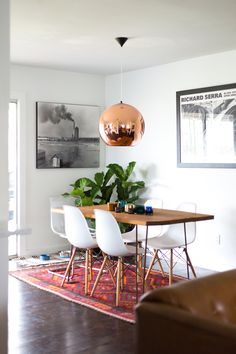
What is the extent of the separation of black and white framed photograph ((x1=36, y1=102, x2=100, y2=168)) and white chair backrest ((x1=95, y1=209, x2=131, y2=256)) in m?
2.31

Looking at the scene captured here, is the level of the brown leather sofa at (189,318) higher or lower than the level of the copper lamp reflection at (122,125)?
lower

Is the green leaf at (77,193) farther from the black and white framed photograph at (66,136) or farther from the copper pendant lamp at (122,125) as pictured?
the copper pendant lamp at (122,125)

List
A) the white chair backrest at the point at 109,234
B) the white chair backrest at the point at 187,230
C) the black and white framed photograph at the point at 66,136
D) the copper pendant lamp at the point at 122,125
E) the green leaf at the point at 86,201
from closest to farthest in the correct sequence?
1. the white chair backrest at the point at 109,234
2. the copper pendant lamp at the point at 122,125
3. the white chair backrest at the point at 187,230
4. the green leaf at the point at 86,201
5. the black and white framed photograph at the point at 66,136

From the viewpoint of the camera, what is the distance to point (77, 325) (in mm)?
4012

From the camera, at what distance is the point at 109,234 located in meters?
4.54

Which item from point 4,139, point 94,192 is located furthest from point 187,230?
point 4,139

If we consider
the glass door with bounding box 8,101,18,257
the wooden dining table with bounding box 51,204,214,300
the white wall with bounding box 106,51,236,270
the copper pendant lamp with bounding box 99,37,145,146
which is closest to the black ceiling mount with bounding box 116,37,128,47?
the copper pendant lamp with bounding box 99,37,145,146

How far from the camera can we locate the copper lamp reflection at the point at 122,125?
4586mm

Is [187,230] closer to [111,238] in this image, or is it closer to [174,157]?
[111,238]

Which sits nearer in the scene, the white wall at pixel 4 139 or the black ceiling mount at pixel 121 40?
the white wall at pixel 4 139

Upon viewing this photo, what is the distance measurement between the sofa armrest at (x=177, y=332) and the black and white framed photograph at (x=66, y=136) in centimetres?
483

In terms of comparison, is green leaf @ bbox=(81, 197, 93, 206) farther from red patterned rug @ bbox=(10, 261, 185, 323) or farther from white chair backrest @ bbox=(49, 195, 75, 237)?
red patterned rug @ bbox=(10, 261, 185, 323)

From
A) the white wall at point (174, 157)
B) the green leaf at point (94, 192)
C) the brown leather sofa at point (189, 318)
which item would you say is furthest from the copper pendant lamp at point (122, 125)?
the brown leather sofa at point (189, 318)

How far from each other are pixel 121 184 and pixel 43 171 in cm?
102
